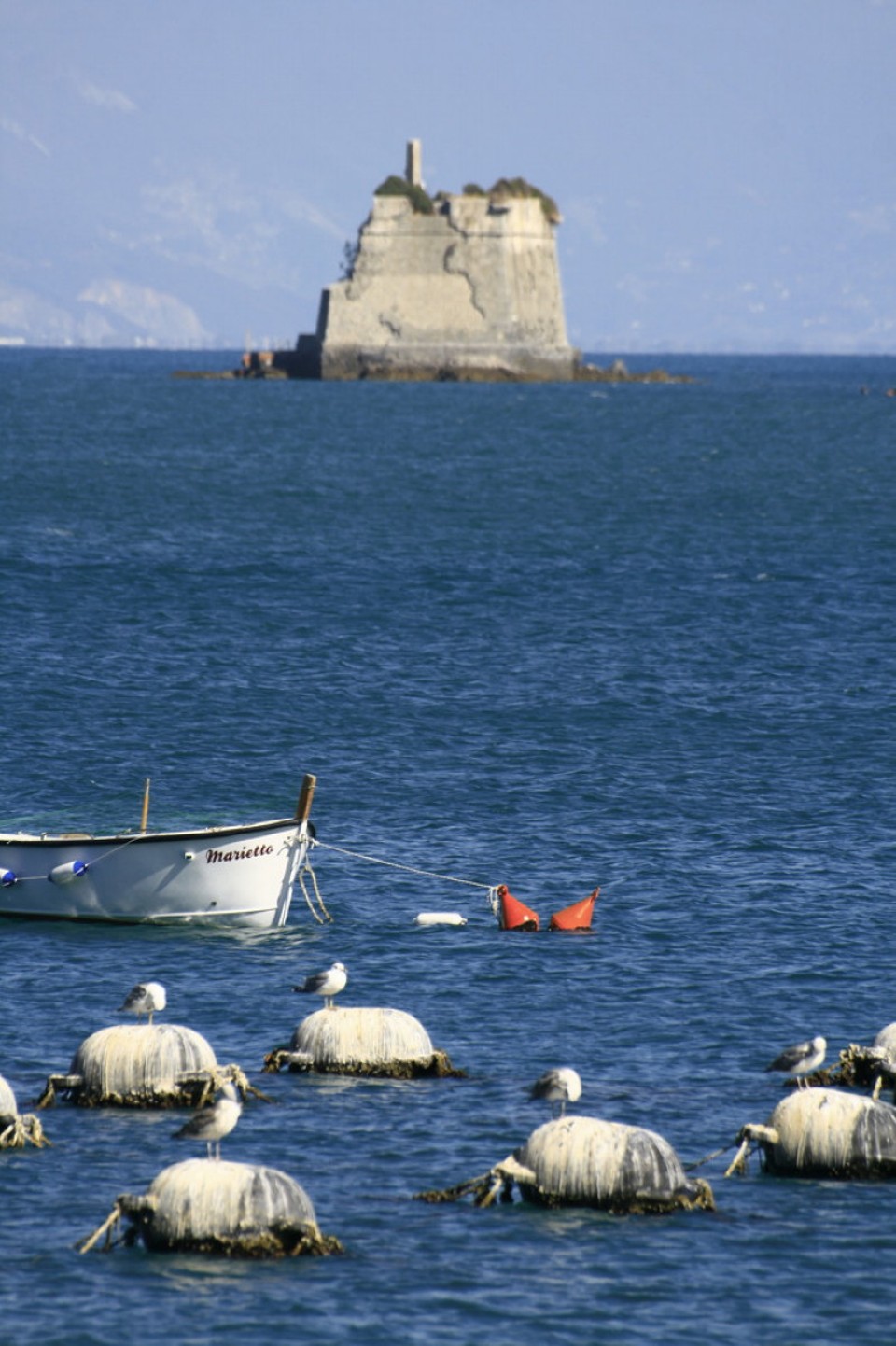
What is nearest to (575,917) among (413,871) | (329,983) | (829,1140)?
(413,871)

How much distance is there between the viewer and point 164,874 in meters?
37.8

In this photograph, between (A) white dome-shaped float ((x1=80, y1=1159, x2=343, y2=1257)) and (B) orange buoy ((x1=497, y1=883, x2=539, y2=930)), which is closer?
(A) white dome-shaped float ((x1=80, y1=1159, x2=343, y2=1257))

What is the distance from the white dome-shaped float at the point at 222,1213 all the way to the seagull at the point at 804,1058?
7.66m

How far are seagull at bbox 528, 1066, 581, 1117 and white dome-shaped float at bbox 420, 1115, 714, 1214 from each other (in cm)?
183

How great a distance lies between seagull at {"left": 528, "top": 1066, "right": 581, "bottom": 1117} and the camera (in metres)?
27.7

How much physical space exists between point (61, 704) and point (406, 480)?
221 ft

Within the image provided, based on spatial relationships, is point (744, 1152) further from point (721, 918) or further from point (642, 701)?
point (642, 701)

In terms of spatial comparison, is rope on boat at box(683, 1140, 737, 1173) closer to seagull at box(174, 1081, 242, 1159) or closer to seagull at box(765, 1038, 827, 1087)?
seagull at box(765, 1038, 827, 1087)

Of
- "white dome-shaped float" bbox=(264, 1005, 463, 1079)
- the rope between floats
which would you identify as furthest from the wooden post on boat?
"white dome-shaped float" bbox=(264, 1005, 463, 1079)

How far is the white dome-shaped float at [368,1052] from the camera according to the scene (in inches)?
1188

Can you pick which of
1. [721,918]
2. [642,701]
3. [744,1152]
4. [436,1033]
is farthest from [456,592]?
[744,1152]

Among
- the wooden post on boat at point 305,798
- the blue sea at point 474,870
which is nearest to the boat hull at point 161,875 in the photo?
the wooden post on boat at point 305,798

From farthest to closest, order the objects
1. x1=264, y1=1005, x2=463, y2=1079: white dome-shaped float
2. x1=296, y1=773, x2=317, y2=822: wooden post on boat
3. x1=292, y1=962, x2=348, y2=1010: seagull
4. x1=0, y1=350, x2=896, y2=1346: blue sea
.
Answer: x1=296, y1=773, x2=317, y2=822: wooden post on boat → x1=292, y1=962, x2=348, y2=1010: seagull → x1=264, y1=1005, x2=463, y2=1079: white dome-shaped float → x1=0, y1=350, x2=896, y2=1346: blue sea

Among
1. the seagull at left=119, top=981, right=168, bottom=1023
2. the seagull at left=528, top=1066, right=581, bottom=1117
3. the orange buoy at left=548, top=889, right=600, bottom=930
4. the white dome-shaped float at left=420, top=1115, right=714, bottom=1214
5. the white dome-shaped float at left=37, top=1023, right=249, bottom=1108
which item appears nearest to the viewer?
the white dome-shaped float at left=420, top=1115, right=714, bottom=1214
